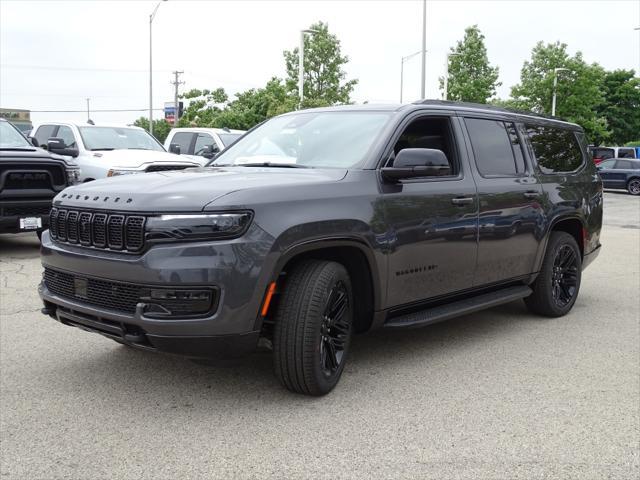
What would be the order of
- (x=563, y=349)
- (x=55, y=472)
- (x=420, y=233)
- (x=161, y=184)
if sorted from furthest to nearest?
(x=563, y=349) < (x=420, y=233) < (x=161, y=184) < (x=55, y=472)

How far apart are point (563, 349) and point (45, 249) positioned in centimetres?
386

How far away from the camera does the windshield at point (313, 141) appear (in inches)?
186

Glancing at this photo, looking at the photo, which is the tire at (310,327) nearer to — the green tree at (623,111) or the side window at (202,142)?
the side window at (202,142)

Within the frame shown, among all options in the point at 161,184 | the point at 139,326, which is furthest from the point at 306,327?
the point at 161,184

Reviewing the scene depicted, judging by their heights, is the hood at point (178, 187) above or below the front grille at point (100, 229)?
above

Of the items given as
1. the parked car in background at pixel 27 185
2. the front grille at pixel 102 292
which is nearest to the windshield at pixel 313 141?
the front grille at pixel 102 292

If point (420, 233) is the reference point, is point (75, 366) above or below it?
below

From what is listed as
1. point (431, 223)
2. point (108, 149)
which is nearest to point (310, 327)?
point (431, 223)

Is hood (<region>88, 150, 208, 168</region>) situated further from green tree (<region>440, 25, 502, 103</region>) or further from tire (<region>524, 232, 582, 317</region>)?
green tree (<region>440, 25, 502, 103</region>)

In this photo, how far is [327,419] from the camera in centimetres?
385

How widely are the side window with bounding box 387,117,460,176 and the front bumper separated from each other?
1825 mm

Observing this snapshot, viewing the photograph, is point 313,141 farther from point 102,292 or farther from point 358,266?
point 102,292

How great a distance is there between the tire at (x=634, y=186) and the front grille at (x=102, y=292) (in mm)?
30128

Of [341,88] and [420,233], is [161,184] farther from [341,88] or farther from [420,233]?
[341,88]
